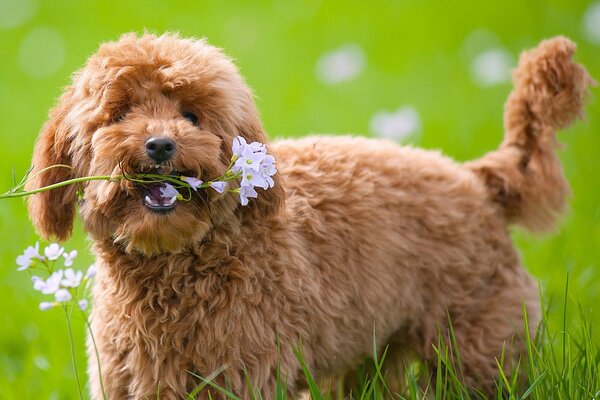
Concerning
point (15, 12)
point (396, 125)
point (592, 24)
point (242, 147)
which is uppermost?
point (15, 12)

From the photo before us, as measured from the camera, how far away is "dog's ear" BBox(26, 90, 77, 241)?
12.8 feet

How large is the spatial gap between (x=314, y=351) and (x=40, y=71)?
24.2ft

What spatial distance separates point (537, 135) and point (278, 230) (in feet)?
4.79

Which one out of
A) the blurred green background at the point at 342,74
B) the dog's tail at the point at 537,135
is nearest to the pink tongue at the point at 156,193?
the dog's tail at the point at 537,135

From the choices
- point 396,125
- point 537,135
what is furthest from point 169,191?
point 396,125

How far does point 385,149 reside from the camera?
4707 millimetres

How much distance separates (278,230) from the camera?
4082mm

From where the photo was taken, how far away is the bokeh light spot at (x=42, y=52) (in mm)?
10734

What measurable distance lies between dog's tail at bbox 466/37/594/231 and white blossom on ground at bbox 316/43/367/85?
5.27 m

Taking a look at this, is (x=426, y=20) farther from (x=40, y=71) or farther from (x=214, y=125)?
(x=214, y=125)

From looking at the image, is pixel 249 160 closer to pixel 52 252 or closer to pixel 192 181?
pixel 192 181

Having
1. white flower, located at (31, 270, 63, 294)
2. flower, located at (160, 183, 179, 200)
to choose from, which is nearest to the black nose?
flower, located at (160, 183, 179, 200)

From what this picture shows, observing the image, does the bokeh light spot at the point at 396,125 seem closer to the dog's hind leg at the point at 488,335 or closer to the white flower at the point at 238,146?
the dog's hind leg at the point at 488,335

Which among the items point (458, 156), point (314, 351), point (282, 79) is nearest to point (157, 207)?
point (314, 351)
